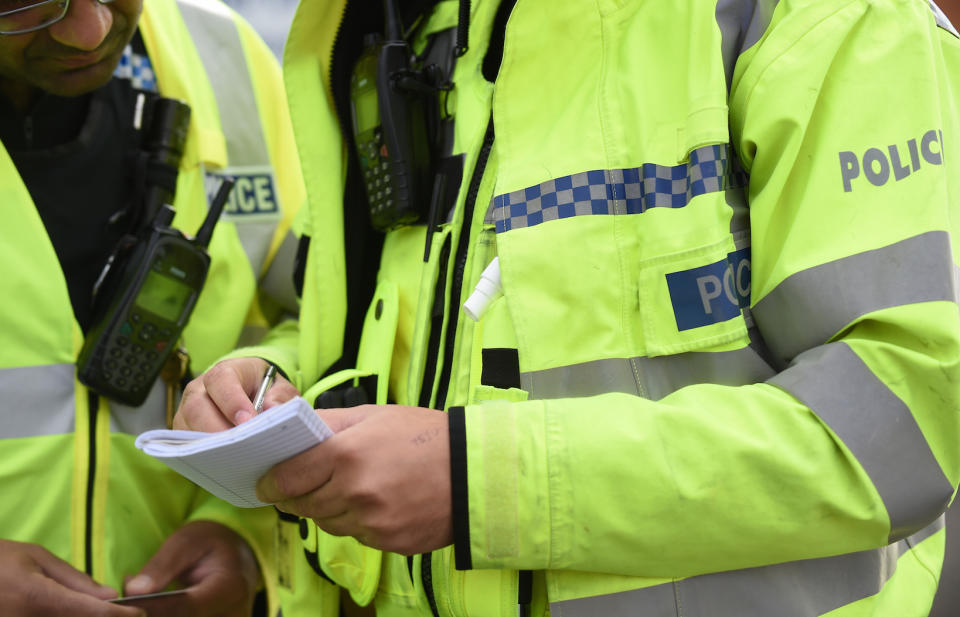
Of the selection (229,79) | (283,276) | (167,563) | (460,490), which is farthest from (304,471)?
(229,79)

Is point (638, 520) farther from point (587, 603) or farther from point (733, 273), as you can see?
point (733, 273)

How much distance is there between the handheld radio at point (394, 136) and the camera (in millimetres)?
1365

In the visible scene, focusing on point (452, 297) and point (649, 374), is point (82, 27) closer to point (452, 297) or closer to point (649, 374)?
point (452, 297)

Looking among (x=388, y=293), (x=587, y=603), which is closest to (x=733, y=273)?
(x=587, y=603)

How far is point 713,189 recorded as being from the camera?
3.10ft

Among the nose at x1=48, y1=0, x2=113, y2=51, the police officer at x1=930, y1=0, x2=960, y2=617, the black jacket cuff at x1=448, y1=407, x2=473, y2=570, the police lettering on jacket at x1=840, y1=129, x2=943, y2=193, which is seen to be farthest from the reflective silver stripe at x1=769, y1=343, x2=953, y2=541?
the nose at x1=48, y1=0, x2=113, y2=51

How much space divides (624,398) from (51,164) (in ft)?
4.47

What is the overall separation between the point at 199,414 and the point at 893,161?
1032mm

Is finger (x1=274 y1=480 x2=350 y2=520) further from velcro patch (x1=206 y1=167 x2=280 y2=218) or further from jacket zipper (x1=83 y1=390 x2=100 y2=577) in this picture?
velcro patch (x1=206 y1=167 x2=280 y2=218)

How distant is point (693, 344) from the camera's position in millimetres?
954

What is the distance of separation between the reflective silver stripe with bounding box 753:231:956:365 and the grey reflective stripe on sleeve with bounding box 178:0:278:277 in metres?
1.35

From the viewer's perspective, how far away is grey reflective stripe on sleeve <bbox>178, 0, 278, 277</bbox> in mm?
1857

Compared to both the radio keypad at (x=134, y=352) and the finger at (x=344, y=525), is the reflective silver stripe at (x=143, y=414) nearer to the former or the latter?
the radio keypad at (x=134, y=352)

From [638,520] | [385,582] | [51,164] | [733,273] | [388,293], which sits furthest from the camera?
[51,164]
